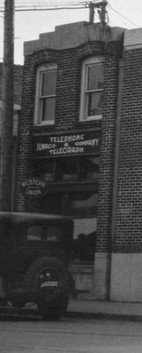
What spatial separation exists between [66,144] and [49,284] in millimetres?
9213

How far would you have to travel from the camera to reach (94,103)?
2598 centimetres

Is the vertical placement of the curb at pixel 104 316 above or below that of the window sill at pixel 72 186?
below

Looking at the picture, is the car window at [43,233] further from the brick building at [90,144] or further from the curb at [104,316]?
the brick building at [90,144]

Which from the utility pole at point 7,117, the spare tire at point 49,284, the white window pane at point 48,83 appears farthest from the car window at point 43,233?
the white window pane at point 48,83

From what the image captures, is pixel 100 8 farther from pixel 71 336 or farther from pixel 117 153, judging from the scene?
pixel 71 336

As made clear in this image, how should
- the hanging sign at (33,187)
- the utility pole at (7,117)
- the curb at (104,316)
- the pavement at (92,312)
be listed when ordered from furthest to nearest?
the hanging sign at (33,187), the utility pole at (7,117), the pavement at (92,312), the curb at (104,316)

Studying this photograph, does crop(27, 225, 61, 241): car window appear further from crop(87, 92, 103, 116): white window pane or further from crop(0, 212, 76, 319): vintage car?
crop(87, 92, 103, 116): white window pane

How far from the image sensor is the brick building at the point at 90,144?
24.3 m

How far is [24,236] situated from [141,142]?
710 centimetres

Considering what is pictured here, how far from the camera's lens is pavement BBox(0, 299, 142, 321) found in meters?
18.9

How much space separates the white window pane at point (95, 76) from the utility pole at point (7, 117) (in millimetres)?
4823

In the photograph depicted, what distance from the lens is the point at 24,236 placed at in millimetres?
18062

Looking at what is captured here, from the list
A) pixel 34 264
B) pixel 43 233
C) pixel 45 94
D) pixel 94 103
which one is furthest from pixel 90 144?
pixel 34 264

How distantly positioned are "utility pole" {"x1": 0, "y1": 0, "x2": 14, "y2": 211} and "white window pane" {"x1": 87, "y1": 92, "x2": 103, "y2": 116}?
4855mm
